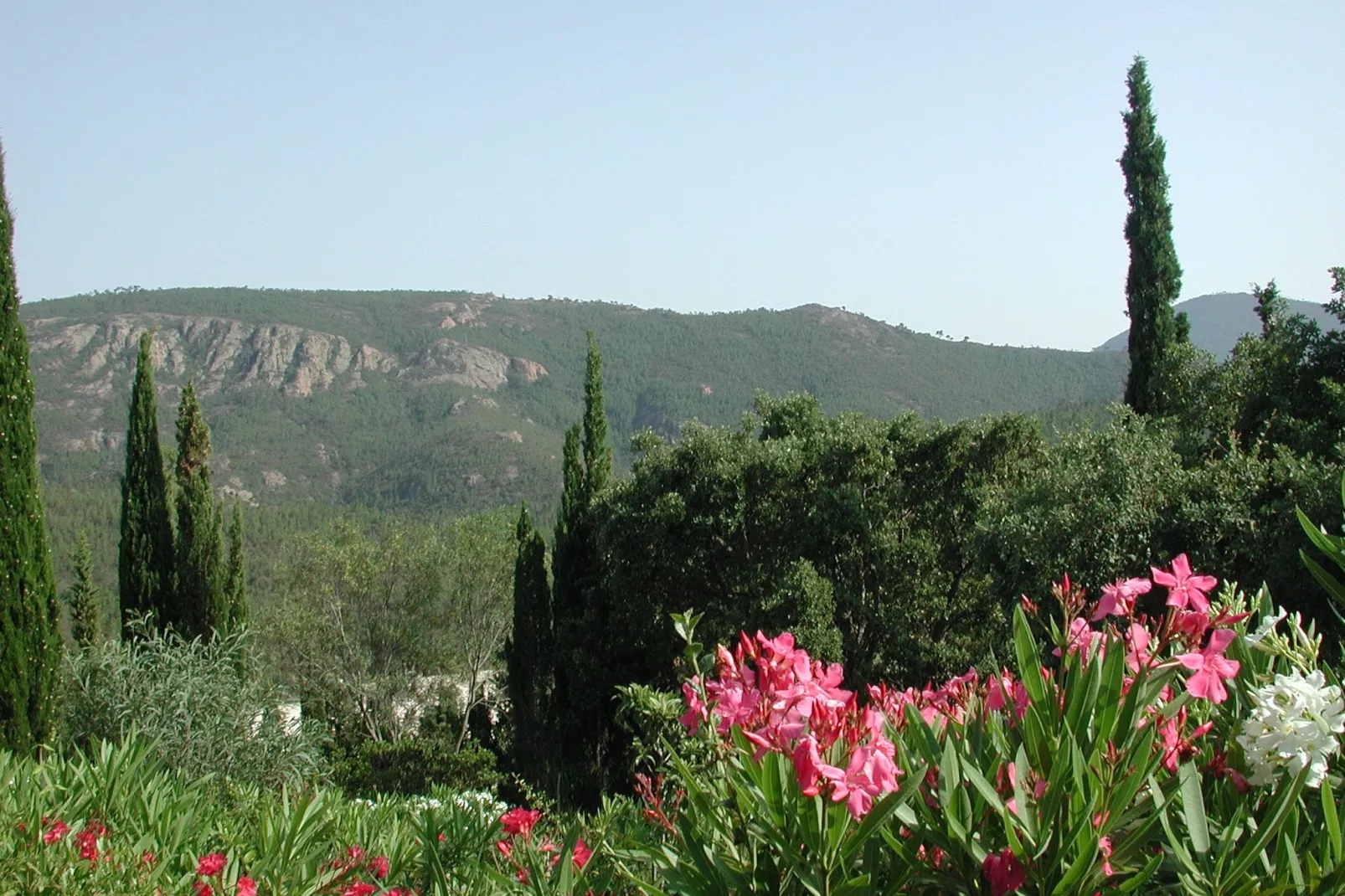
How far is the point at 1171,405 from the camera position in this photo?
14.4 m

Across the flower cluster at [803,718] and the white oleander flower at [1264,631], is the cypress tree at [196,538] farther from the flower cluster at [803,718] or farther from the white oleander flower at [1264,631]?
the white oleander flower at [1264,631]

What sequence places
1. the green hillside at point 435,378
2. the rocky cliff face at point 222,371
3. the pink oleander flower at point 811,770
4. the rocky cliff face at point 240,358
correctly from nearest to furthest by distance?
the pink oleander flower at point 811,770 < the green hillside at point 435,378 < the rocky cliff face at point 222,371 < the rocky cliff face at point 240,358

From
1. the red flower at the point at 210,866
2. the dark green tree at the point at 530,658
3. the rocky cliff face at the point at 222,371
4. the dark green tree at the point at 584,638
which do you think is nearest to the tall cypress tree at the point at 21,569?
the red flower at the point at 210,866

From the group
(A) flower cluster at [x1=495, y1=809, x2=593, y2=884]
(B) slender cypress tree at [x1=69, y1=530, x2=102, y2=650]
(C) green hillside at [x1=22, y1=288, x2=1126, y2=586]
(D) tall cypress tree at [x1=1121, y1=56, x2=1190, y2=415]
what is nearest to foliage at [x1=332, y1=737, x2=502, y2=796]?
(B) slender cypress tree at [x1=69, y1=530, x2=102, y2=650]

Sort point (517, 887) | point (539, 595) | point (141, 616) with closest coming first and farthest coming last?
point (517, 887), point (141, 616), point (539, 595)

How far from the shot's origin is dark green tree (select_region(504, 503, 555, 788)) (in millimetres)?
19266

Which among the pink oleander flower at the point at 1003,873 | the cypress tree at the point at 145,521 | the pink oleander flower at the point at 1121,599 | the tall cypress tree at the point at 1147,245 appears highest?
the tall cypress tree at the point at 1147,245

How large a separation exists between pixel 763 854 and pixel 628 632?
15.3 m

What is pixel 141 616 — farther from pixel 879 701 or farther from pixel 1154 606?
pixel 879 701

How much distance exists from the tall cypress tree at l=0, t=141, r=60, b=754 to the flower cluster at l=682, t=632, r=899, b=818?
774 cm

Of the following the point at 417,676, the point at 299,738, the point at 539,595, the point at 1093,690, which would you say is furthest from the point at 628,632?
the point at 1093,690

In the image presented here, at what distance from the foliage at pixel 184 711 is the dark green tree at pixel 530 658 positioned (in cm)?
838

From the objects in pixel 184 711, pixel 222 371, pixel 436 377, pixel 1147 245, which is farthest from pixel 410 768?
pixel 222 371

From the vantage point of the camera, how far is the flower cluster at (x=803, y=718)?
1667 millimetres
